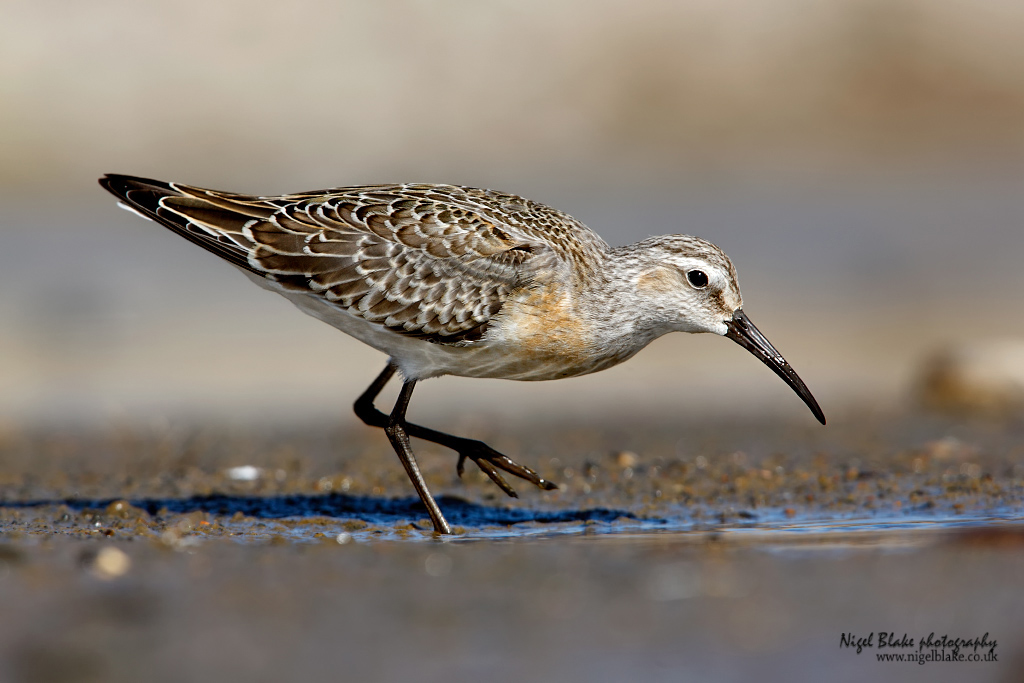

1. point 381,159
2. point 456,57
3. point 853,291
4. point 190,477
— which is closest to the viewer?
point 190,477

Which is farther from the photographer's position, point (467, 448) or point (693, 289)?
point (467, 448)

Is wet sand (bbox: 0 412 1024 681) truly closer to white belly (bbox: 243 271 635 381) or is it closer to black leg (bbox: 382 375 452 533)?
black leg (bbox: 382 375 452 533)

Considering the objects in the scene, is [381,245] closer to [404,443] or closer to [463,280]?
Result: [463,280]

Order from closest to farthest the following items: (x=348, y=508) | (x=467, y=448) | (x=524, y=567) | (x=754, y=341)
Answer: (x=524, y=567), (x=754, y=341), (x=467, y=448), (x=348, y=508)

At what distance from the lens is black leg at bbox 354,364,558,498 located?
9336mm

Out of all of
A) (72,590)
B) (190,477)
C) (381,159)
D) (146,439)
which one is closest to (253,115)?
(381,159)

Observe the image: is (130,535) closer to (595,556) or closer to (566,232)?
(595,556)

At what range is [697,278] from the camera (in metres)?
9.18

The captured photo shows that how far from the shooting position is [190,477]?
10828 mm

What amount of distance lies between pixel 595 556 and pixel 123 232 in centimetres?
1733

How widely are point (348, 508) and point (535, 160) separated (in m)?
20.1

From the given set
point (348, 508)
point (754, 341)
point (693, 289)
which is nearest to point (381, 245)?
point (348, 508)

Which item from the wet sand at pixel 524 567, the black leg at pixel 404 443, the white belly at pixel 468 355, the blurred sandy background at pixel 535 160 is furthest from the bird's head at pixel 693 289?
the blurred sandy background at pixel 535 160

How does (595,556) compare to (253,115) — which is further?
(253,115)
